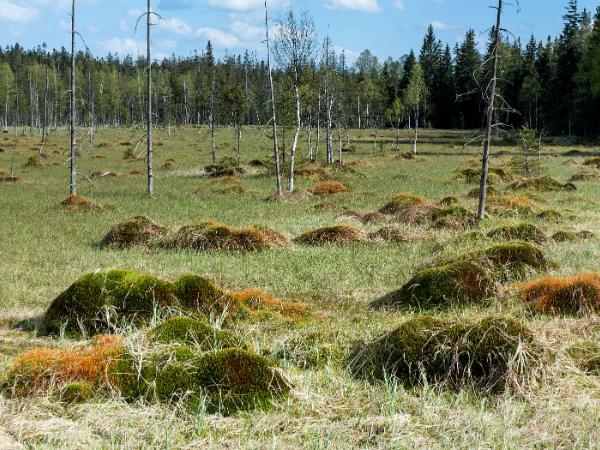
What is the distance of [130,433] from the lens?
4.44m

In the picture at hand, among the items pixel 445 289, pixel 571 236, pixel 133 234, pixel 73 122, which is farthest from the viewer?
pixel 73 122

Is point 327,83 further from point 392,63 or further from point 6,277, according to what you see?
point 392,63

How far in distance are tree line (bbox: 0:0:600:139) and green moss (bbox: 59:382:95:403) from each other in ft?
52.7

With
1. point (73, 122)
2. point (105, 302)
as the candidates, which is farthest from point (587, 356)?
point (73, 122)

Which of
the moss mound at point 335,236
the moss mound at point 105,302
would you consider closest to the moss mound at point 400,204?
the moss mound at point 335,236

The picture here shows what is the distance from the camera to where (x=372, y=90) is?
84250 mm

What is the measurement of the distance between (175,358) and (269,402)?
3.25ft

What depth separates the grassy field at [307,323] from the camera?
445cm

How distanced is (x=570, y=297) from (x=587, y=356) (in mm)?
2373

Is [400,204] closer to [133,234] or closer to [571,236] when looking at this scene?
[571,236]

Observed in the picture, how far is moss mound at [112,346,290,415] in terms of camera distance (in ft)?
16.4

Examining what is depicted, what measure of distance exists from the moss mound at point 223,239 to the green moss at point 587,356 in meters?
8.80

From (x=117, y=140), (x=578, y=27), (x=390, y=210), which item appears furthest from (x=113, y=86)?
(x=390, y=210)

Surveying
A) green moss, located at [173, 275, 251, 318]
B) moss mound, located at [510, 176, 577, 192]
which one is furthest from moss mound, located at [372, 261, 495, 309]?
moss mound, located at [510, 176, 577, 192]
